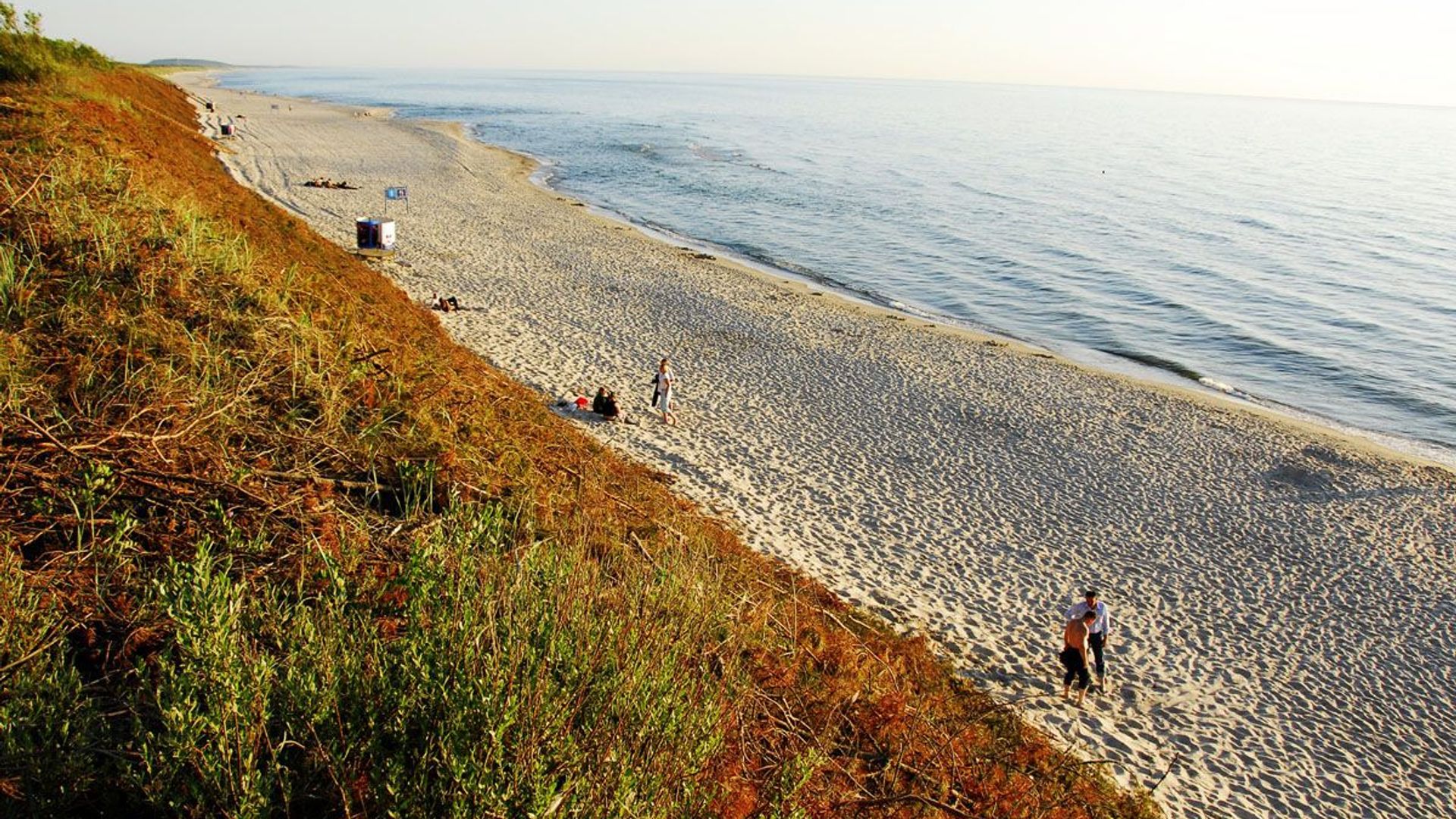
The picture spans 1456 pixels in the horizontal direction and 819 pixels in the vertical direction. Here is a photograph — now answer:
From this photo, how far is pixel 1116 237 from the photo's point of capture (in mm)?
46438

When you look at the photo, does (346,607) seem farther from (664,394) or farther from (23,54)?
(23,54)

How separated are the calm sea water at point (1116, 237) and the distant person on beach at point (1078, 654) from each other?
18.0m

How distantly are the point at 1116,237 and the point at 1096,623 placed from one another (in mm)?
42023

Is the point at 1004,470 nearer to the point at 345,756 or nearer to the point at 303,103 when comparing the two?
the point at 345,756

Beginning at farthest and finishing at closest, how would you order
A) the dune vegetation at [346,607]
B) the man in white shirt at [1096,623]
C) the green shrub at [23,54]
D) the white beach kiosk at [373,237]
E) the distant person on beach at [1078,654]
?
the white beach kiosk at [373,237] → the green shrub at [23,54] → the man in white shirt at [1096,623] → the distant person on beach at [1078,654] → the dune vegetation at [346,607]

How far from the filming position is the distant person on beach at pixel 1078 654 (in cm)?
1003

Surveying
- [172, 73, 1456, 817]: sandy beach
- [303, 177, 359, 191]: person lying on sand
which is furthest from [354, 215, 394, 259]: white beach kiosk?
[303, 177, 359, 191]: person lying on sand

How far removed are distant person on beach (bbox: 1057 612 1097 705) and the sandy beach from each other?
0.27 m

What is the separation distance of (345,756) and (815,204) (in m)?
51.4

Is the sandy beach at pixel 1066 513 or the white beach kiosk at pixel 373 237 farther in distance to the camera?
the white beach kiosk at pixel 373 237

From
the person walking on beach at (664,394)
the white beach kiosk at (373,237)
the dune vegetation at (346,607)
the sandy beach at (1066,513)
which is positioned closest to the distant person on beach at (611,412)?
the sandy beach at (1066,513)

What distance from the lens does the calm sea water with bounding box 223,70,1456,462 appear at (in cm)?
2850

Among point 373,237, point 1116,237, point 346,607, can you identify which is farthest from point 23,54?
point 1116,237

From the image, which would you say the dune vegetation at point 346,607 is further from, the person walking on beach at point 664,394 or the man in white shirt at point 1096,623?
the person walking on beach at point 664,394
